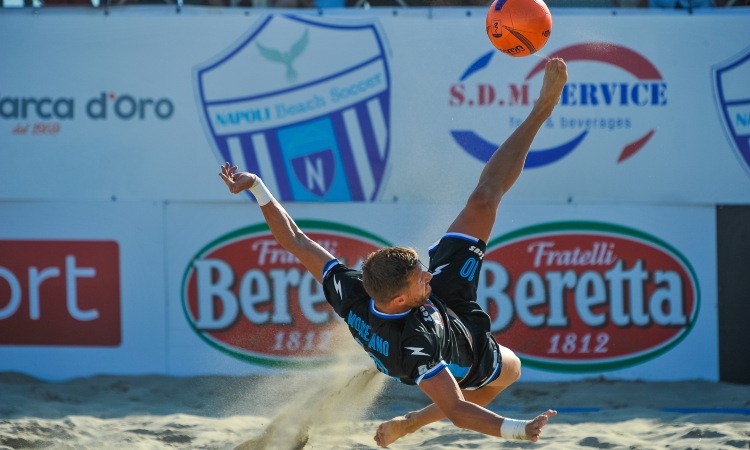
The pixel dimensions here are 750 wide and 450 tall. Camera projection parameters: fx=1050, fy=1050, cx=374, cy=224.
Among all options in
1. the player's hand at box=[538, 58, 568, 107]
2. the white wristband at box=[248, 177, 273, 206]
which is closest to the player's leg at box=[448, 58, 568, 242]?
the player's hand at box=[538, 58, 568, 107]

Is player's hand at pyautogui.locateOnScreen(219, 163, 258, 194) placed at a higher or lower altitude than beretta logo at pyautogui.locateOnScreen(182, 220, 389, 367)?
higher

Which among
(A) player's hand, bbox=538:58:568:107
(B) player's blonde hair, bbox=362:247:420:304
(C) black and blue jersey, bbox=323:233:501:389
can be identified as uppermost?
(A) player's hand, bbox=538:58:568:107

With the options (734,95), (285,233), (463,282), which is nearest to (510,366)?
(463,282)

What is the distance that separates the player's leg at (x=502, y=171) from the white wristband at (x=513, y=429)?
122cm

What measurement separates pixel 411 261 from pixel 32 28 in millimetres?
4376

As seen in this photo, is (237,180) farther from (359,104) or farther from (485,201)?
(359,104)

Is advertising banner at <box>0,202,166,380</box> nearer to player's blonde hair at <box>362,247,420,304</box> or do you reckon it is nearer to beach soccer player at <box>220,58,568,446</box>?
beach soccer player at <box>220,58,568,446</box>

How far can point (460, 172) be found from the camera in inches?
292

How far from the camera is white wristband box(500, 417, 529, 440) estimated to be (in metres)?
3.91

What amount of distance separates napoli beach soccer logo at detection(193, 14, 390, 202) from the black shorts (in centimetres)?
254

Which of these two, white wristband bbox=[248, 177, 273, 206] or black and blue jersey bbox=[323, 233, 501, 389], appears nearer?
black and blue jersey bbox=[323, 233, 501, 389]

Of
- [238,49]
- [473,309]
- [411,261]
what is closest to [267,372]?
[238,49]

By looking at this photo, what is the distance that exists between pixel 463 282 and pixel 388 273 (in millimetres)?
765

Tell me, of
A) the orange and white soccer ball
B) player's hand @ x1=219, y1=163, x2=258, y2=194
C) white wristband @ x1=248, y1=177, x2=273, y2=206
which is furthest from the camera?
the orange and white soccer ball
